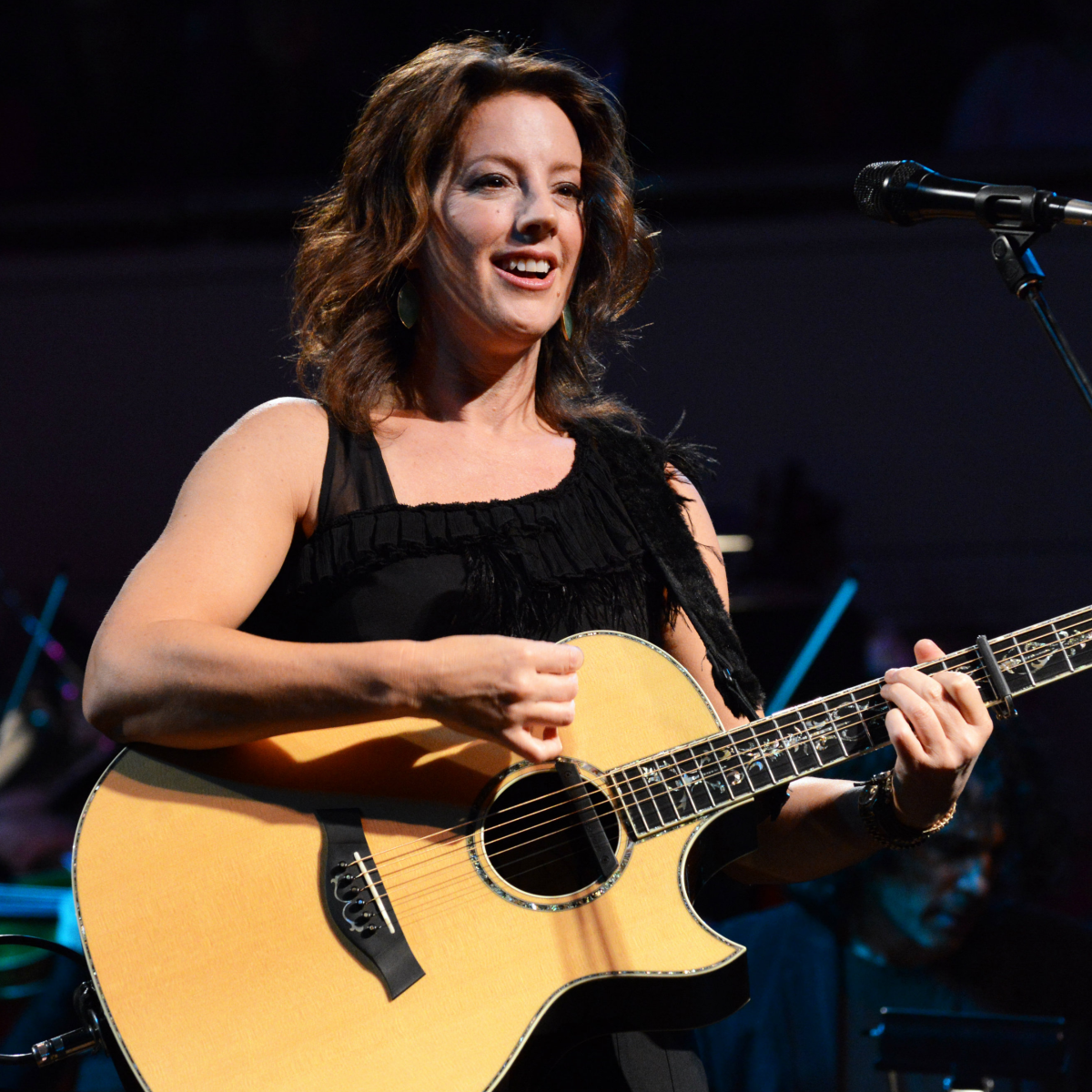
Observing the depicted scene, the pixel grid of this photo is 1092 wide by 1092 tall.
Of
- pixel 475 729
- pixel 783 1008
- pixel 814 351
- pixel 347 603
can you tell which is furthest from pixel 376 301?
pixel 814 351

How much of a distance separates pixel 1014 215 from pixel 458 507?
→ 0.88 meters

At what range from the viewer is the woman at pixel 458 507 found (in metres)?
1.56

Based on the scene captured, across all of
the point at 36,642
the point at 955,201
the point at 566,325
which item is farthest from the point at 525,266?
the point at 36,642

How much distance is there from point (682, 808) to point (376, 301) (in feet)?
3.28

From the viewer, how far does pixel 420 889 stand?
5.22 ft

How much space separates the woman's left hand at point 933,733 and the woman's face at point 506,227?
81cm

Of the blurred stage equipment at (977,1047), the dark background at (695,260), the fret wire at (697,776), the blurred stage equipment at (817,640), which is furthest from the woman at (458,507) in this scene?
the dark background at (695,260)

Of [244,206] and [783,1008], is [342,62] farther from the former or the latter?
[783,1008]

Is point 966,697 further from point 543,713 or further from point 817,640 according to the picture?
point 817,640

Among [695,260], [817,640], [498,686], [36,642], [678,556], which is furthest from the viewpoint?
[695,260]

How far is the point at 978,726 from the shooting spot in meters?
1.75

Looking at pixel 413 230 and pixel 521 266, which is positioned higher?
pixel 413 230

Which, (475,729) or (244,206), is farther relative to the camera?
(244,206)

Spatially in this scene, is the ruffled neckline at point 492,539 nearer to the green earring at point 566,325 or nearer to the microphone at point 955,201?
the green earring at point 566,325
